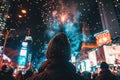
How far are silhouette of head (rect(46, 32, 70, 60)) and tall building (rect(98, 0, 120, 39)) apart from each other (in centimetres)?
2984

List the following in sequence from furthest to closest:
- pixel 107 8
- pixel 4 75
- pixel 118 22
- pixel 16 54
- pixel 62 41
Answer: pixel 16 54, pixel 107 8, pixel 118 22, pixel 4 75, pixel 62 41

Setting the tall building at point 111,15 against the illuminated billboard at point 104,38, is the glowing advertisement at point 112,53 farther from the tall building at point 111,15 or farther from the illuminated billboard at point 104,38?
the tall building at point 111,15

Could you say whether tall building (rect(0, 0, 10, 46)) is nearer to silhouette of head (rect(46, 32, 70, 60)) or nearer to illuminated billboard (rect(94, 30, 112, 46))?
illuminated billboard (rect(94, 30, 112, 46))

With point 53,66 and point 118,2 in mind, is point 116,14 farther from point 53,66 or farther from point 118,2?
point 53,66

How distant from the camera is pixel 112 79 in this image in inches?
199

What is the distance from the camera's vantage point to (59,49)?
2.45 meters

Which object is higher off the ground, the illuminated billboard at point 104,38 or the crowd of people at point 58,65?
the crowd of people at point 58,65

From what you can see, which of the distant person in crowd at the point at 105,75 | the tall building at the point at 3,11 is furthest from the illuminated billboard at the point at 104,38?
the tall building at the point at 3,11

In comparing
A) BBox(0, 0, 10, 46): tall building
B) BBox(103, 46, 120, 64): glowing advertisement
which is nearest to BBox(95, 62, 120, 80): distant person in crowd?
BBox(103, 46, 120, 64): glowing advertisement

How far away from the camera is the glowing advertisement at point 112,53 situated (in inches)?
928

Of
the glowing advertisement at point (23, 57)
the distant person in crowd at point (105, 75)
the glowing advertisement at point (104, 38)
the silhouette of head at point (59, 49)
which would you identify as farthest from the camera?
the glowing advertisement at point (23, 57)

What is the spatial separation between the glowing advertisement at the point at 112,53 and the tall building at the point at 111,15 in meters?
7.05

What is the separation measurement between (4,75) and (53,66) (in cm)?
427

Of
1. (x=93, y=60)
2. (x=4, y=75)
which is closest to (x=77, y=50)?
(x=93, y=60)
